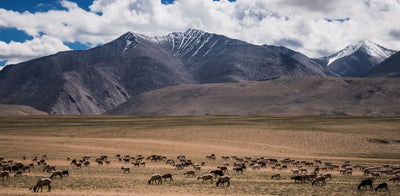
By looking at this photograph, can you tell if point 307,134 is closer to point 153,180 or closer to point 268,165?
point 268,165

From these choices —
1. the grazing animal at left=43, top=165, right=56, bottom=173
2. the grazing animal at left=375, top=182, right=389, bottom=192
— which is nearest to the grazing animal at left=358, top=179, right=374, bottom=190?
the grazing animal at left=375, top=182, right=389, bottom=192

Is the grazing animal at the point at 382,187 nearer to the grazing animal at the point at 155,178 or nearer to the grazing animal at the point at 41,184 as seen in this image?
the grazing animal at the point at 155,178

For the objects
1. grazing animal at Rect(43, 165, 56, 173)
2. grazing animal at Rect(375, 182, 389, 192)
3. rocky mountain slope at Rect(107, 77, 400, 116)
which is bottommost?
grazing animal at Rect(375, 182, 389, 192)

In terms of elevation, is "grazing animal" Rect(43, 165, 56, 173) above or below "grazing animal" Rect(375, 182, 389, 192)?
above

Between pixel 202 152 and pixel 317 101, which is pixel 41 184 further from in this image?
pixel 317 101

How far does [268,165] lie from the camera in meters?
40.4

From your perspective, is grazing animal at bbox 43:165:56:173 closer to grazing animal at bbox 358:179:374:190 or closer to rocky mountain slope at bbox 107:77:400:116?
grazing animal at bbox 358:179:374:190

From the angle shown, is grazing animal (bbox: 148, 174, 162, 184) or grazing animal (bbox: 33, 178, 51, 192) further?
grazing animal (bbox: 148, 174, 162, 184)

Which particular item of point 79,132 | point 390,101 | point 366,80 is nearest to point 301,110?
point 390,101

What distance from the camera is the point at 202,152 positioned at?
2000 inches

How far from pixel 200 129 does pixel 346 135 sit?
26.9 meters

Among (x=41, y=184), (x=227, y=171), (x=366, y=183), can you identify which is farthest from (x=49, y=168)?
(x=366, y=183)

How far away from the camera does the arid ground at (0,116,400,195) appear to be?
23.9 meters

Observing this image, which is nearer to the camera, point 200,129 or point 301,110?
point 200,129
